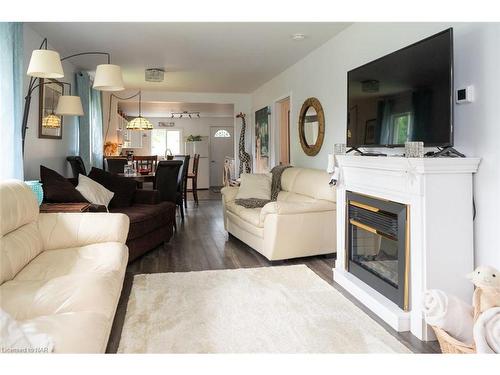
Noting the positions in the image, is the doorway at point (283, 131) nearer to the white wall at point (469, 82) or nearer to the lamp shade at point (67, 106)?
the white wall at point (469, 82)

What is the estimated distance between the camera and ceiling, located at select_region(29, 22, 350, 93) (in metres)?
4.22

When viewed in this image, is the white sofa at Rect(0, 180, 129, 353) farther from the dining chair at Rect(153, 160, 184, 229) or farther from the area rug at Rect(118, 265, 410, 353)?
the dining chair at Rect(153, 160, 184, 229)

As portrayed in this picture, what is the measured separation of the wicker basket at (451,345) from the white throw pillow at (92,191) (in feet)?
11.0

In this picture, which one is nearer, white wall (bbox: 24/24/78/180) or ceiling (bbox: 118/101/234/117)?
white wall (bbox: 24/24/78/180)

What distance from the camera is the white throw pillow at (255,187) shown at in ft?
17.5

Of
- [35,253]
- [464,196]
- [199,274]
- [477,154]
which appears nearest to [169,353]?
[35,253]

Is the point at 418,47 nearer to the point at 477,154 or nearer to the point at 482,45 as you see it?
the point at 482,45

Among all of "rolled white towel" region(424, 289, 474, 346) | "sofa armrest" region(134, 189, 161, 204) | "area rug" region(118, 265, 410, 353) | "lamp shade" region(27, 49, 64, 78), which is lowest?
"area rug" region(118, 265, 410, 353)

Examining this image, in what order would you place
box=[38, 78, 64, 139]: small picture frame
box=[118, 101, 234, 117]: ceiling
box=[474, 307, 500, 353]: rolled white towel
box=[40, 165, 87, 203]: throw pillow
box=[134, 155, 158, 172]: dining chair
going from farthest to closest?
box=[118, 101, 234, 117]: ceiling, box=[134, 155, 158, 172]: dining chair, box=[38, 78, 64, 139]: small picture frame, box=[40, 165, 87, 203]: throw pillow, box=[474, 307, 500, 353]: rolled white towel

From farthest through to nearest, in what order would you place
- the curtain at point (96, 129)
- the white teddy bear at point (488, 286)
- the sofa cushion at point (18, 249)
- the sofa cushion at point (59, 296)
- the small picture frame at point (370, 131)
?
the curtain at point (96, 129)
the small picture frame at point (370, 131)
the sofa cushion at point (18, 249)
the white teddy bear at point (488, 286)
the sofa cushion at point (59, 296)

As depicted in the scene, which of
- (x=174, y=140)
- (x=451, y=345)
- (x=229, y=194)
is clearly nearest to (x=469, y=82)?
(x=451, y=345)

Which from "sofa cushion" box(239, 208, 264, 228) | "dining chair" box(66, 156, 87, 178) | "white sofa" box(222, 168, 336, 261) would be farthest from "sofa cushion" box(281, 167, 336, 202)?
"dining chair" box(66, 156, 87, 178)

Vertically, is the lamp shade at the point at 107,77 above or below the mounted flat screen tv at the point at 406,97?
above

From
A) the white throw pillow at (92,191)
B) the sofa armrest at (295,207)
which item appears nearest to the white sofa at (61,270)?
the white throw pillow at (92,191)
